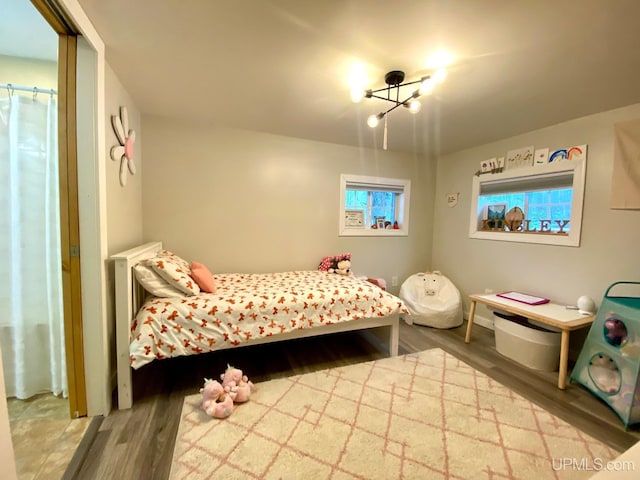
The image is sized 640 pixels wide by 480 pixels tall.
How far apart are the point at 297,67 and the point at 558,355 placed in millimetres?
3061

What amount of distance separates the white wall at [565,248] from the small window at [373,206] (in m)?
0.67

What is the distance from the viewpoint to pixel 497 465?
1.34 meters

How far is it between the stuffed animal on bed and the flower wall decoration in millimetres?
2087

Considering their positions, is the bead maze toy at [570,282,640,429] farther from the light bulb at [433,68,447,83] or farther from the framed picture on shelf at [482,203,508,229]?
the light bulb at [433,68,447,83]

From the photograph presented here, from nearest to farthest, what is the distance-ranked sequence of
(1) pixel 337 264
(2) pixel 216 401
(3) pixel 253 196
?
(2) pixel 216 401
(3) pixel 253 196
(1) pixel 337 264

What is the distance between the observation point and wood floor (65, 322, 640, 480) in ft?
4.47

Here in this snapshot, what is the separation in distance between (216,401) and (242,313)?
0.56 meters

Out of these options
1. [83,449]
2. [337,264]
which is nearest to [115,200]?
[83,449]

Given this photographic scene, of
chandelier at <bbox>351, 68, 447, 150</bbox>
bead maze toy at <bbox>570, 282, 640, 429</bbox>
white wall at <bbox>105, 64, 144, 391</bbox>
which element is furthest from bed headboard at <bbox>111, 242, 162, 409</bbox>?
bead maze toy at <bbox>570, 282, 640, 429</bbox>

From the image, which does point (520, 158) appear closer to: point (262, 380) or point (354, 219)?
point (354, 219)

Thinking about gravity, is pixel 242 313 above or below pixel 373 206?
below

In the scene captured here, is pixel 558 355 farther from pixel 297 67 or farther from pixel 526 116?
pixel 297 67

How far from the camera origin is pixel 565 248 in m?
2.51

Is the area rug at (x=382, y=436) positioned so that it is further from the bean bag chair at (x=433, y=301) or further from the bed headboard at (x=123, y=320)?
the bean bag chair at (x=433, y=301)
